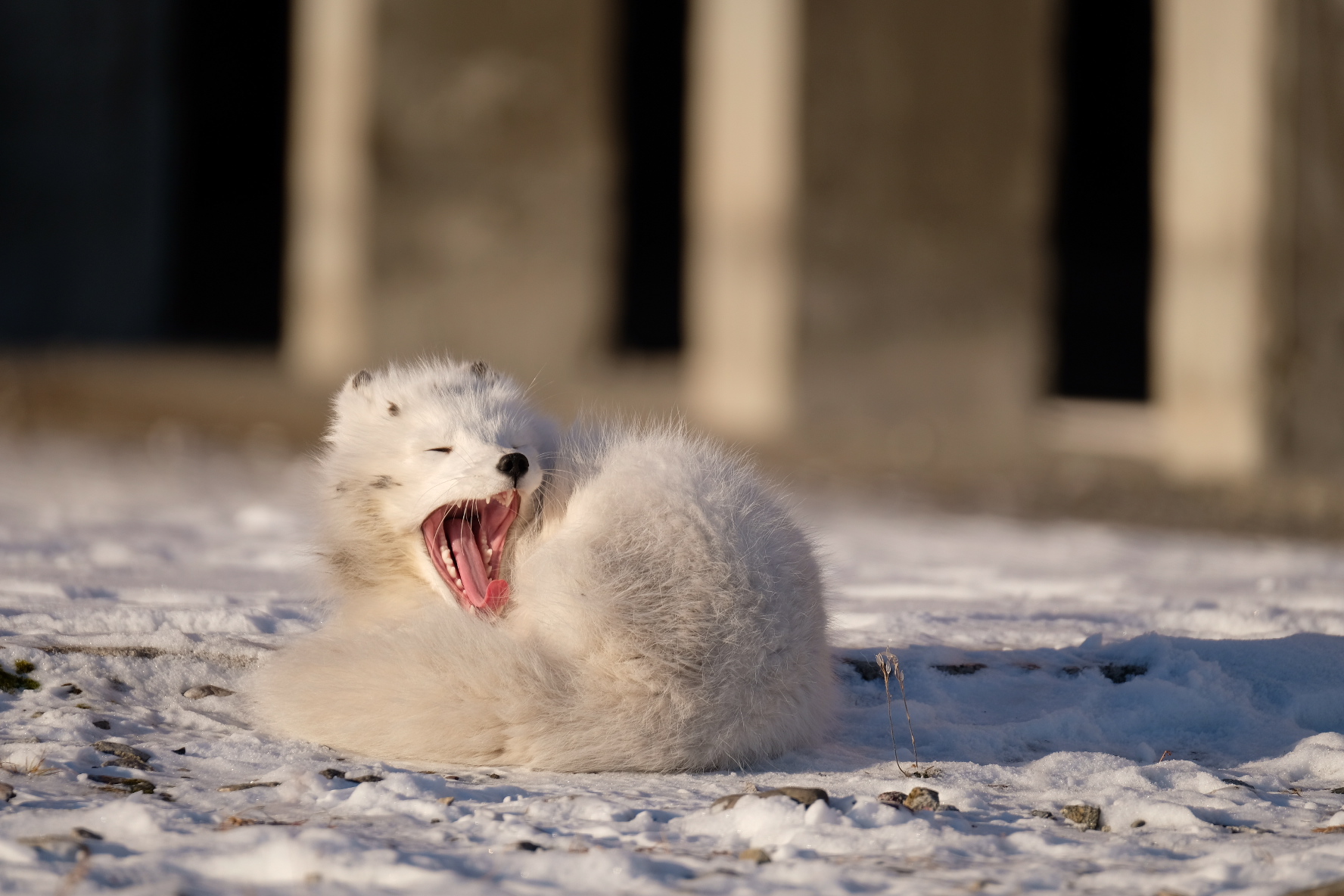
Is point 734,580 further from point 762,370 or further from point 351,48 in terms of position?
point 351,48

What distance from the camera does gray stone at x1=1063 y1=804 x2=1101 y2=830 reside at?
2445mm

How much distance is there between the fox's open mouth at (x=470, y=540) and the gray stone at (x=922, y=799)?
3.40 feet

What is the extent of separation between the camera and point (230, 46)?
1573cm

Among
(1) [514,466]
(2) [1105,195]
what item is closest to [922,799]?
(1) [514,466]

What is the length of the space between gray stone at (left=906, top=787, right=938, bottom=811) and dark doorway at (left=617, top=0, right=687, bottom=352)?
10.2m

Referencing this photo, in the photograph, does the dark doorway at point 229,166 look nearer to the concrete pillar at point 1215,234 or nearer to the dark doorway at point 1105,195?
the dark doorway at point 1105,195

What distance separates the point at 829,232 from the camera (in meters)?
8.59

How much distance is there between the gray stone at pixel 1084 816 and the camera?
2.45 m

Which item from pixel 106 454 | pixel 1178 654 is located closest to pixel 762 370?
pixel 106 454

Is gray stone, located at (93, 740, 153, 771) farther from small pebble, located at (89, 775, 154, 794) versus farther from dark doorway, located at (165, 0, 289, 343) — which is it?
dark doorway, located at (165, 0, 289, 343)

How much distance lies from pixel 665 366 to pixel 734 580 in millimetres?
7917

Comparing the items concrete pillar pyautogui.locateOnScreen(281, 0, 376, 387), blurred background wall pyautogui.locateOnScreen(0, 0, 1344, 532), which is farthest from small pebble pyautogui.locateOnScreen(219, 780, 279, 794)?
concrete pillar pyautogui.locateOnScreen(281, 0, 376, 387)

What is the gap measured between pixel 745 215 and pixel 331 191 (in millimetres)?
3612

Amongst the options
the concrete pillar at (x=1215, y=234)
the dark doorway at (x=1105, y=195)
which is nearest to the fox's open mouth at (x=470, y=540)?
the concrete pillar at (x=1215, y=234)
